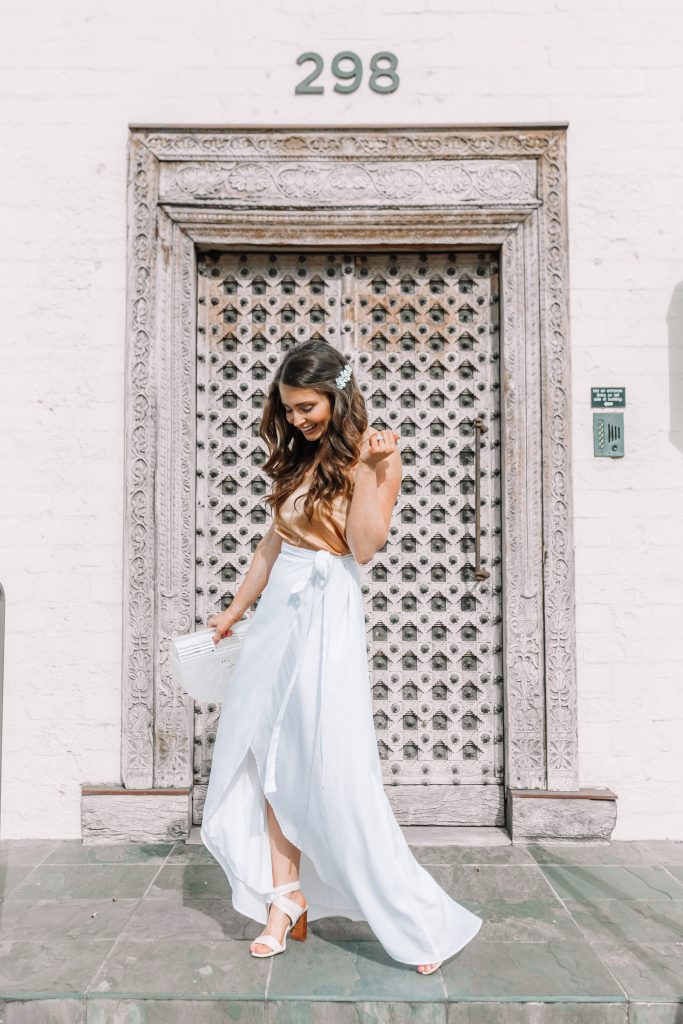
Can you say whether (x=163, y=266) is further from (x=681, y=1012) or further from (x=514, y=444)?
(x=681, y=1012)

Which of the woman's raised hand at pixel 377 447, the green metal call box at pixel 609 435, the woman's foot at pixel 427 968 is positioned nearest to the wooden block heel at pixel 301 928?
the woman's foot at pixel 427 968

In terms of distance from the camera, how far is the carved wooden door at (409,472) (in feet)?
14.0

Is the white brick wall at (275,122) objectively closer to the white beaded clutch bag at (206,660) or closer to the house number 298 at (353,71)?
the house number 298 at (353,71)

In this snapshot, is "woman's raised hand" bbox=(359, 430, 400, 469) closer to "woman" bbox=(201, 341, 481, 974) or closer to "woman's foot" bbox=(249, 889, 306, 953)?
"woman" bbox=(201, 341, 481, 974)

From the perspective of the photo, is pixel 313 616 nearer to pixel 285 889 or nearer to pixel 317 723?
pixel 317 723

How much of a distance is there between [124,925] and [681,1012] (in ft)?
6.45

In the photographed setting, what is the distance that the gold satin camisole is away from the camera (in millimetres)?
2723

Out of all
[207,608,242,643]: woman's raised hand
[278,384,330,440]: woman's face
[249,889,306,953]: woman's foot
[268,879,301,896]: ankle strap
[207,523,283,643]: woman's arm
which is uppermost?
[278,384,330,440]: woman's face

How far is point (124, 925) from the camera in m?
3.04

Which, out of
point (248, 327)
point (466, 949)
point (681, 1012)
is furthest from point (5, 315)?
point (681, 1012)

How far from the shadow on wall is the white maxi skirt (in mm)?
2275

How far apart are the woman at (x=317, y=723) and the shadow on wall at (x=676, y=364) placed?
7.19 ft

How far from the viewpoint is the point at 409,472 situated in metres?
4.36

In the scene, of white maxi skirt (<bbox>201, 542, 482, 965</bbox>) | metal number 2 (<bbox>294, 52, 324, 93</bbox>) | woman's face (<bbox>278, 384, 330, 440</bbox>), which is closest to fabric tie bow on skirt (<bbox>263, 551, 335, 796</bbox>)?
white maxi skirt (<bbox>201, 542, 482, 965</bbox>)
